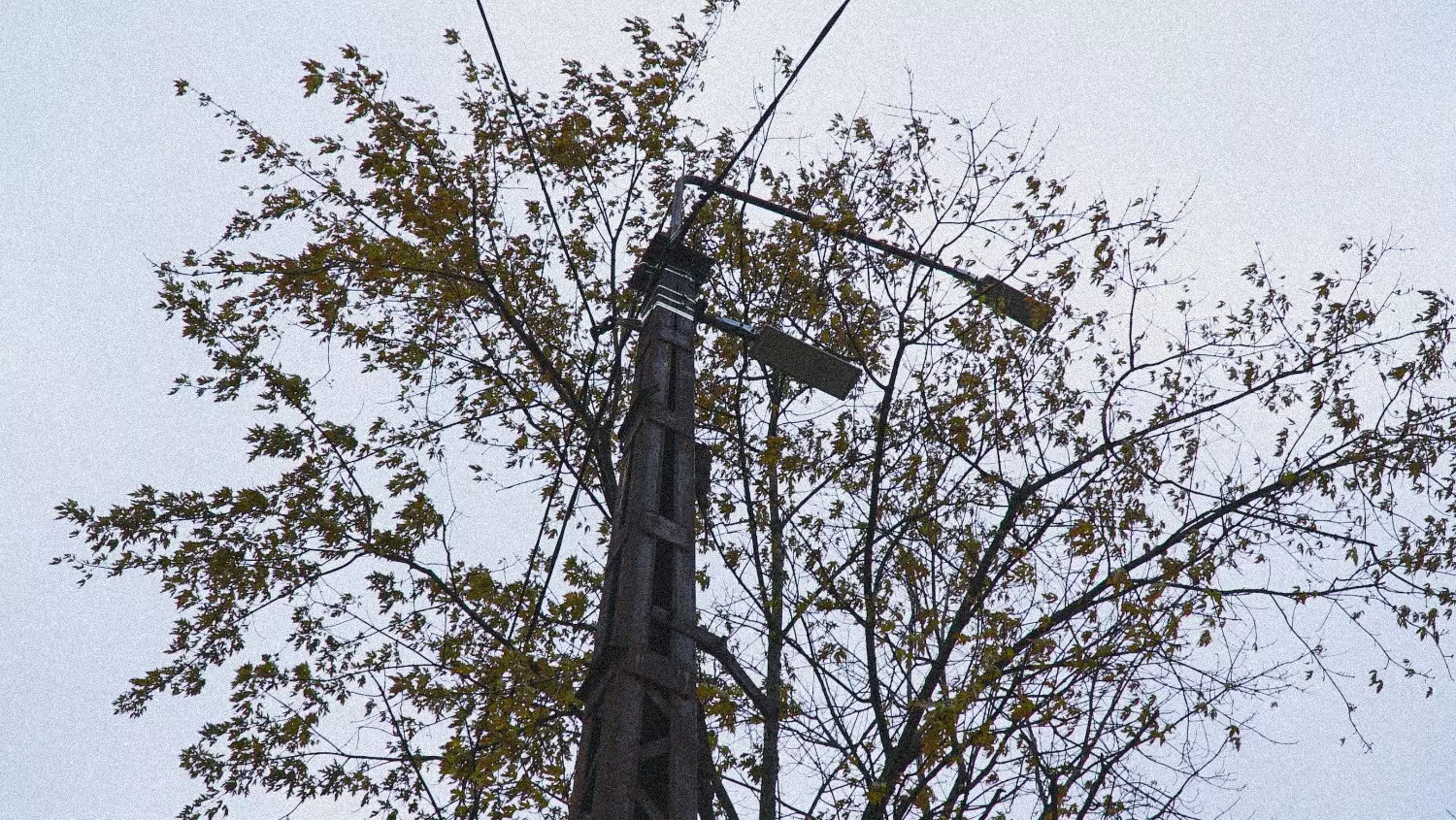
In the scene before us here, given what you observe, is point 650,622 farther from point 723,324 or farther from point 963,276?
point 963,276

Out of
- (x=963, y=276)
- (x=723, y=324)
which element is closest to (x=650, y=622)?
(x=723, y=324)

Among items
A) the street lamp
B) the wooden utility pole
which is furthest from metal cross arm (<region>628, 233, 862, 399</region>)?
the wooden utility pole

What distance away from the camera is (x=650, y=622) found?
191 inches

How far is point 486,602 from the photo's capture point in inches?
342

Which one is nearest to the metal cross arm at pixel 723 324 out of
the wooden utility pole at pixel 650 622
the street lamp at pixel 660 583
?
Answer: the street lamp at pixel 660 583

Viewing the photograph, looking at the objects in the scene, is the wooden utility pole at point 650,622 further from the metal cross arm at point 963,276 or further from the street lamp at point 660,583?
the metal cross arm at point 963,276

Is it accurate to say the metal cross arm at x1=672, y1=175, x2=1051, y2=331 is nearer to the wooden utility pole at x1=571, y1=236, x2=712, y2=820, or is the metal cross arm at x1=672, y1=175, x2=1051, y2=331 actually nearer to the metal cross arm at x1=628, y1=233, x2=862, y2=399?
the metal cross arm at x1=628, y1=233, x2=862, y2=399

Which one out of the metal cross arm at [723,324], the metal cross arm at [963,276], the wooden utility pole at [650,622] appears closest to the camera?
the wooden utility pole at [650,622]

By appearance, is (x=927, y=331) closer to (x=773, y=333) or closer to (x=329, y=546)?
(x=773, y=333)

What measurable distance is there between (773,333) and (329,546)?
14.3 feet

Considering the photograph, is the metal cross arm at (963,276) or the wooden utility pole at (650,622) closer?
the wooden utility pole at (650,622)

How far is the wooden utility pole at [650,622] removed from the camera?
4.42m

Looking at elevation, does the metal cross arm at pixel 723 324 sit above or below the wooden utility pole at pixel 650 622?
above

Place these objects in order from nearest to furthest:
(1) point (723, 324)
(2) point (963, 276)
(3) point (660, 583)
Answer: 1. (3) point (660, 583)
2. (1) point (723, 324)
3. (2) point (963, 276)
